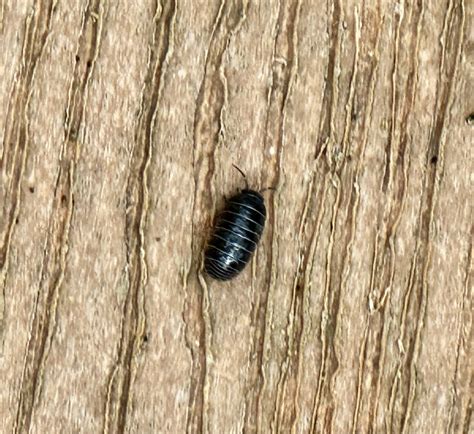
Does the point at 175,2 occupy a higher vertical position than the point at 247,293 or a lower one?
higher

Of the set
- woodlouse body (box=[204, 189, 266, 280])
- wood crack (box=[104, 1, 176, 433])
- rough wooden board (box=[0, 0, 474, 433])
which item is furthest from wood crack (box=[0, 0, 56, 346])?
woodlouse body (box=[204, 189, 266, 280])

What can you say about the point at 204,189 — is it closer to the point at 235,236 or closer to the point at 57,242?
the point at 235,236

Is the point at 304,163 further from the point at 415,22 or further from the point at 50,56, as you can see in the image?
the point at 50,56

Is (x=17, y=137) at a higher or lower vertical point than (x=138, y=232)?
higher

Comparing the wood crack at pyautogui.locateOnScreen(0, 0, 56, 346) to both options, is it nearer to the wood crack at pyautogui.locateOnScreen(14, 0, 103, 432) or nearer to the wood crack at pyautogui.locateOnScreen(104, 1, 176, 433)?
the wood crack at pyautogui.locateOnScreen(14, 0, 103, 432)

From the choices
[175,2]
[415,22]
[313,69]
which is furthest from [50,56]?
[415,22]

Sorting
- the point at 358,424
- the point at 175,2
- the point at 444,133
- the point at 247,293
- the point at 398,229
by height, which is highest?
the point at 175,2

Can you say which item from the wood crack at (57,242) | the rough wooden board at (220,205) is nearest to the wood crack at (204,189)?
the rough wooden board at (220,205)

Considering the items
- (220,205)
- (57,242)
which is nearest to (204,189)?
(220,205)
